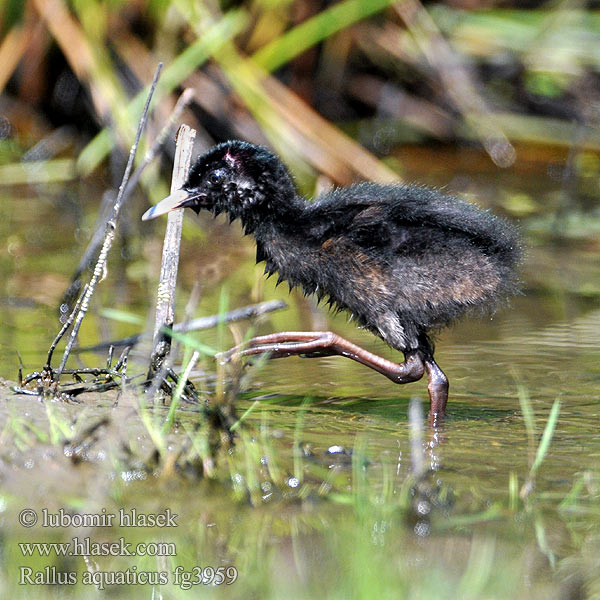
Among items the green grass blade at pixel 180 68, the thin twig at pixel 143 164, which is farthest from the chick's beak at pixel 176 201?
the green grass blade at pixel 180 68

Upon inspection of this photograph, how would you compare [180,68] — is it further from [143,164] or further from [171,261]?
[171,261]

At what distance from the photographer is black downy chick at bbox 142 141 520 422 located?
4.46 m

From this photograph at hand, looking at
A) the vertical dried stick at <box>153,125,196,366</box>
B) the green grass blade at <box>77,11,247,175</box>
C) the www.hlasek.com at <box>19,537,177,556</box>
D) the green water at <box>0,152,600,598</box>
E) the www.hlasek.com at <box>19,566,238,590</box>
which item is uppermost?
the green grass blade at <box>77,11,247,175</box>

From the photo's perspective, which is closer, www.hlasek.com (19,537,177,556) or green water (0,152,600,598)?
green water (0,152,600,598)

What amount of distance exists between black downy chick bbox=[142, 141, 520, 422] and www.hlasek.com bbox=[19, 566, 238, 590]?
4.88 ft

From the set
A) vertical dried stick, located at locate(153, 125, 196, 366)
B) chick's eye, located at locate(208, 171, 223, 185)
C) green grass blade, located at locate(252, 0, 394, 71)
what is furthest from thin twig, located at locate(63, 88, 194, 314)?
green grass blade, located at locate(252, 0, 394, 71)

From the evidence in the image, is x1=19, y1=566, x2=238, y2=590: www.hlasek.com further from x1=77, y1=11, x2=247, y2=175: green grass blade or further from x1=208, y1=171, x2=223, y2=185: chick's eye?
x1=77, y1=11, x2=247, y2=175: green grass blade

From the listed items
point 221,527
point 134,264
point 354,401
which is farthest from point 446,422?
point 134,264

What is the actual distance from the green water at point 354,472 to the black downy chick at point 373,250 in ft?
0.82

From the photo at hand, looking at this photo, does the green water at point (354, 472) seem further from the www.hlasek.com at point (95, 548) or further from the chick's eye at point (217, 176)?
the chick's eye at point (217, 176)

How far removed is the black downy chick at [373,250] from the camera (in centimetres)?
446

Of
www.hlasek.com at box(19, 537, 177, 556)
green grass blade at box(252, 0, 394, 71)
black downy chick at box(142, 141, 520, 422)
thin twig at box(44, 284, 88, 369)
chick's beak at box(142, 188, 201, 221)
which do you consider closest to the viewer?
www.hlasek.com at box(19, 537, 177, 556)

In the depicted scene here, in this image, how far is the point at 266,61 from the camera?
28.9 ft

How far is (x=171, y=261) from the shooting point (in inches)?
175
